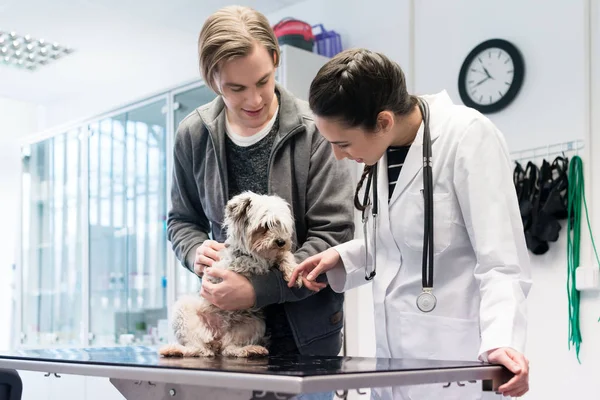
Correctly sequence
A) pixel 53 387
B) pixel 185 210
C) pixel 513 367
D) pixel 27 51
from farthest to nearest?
pixel 27 51
pixel 53 387
pixel 185 210
pixel 513 367

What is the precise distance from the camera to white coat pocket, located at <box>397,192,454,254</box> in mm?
1503

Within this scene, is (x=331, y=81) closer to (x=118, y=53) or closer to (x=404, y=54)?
(x=404, y=54)

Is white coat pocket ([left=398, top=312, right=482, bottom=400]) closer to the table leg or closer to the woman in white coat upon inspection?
the woman in white coat

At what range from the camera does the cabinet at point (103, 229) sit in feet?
17.0

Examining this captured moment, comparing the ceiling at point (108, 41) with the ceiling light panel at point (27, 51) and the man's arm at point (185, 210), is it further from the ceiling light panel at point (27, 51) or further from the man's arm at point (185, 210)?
the man's arm at point (185, 210)

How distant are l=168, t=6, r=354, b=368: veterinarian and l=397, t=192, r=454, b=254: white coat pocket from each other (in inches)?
9.9

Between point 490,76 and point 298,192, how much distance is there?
2543 millimetres

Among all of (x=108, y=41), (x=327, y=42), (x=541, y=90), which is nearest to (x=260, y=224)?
(x=541, y=90)

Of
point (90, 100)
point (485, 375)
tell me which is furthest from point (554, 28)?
point (90, 100)

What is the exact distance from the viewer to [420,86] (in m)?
4.36

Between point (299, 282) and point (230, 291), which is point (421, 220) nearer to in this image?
point (299, 282)

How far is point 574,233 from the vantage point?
3572 millimetres

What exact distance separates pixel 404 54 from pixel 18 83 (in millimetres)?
4230

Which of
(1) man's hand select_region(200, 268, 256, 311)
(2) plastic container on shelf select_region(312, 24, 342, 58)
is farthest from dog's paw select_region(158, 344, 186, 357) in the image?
(2) plastic container on shelf select_region(312, 24, 342, 58)
